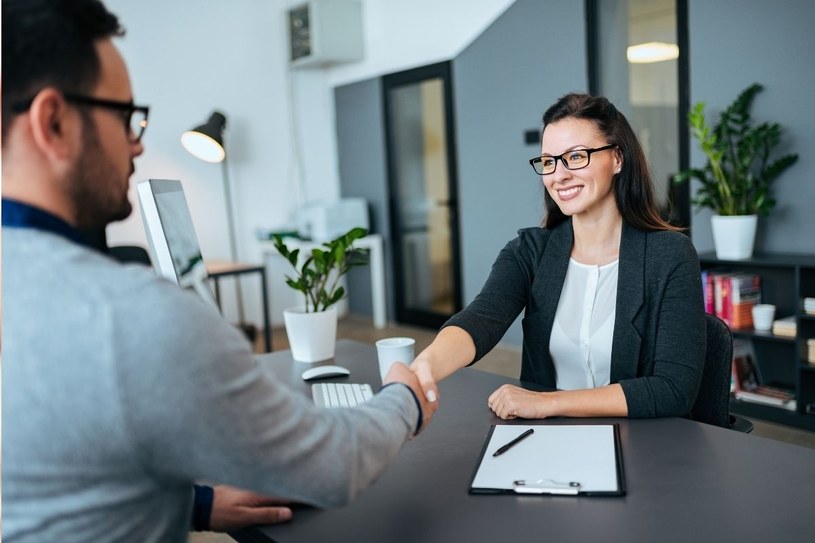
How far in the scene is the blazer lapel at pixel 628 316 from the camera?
5.46 feet

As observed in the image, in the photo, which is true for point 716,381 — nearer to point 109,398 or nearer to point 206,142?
point 109,398

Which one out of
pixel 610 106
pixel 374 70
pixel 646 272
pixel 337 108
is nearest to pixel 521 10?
pixel 374 70

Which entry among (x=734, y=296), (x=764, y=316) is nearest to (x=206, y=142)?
(x=734, y=296)

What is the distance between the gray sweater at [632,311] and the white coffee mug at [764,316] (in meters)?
1.99

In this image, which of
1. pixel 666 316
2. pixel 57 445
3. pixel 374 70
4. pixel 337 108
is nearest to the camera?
pixel 57 445

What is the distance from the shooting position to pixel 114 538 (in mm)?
749

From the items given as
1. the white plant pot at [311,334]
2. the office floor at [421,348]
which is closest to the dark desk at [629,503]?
the white plant pot at [311,334]

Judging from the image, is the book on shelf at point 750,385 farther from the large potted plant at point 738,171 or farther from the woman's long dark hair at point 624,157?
the woman's long dark hair at point 624,157

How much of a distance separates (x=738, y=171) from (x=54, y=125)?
11.0ft

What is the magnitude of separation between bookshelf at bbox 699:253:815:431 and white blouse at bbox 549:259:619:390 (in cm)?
182

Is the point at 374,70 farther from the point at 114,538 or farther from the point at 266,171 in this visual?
the point at 114,538

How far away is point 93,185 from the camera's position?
0.77m

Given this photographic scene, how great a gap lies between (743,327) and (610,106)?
2141mm

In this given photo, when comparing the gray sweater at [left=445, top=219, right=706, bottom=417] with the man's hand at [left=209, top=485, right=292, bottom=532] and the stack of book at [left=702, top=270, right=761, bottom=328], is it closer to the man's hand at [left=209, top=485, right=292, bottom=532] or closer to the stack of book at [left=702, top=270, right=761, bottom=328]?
the man's hand at [left=209, top=485, right=292, bottom=532]
